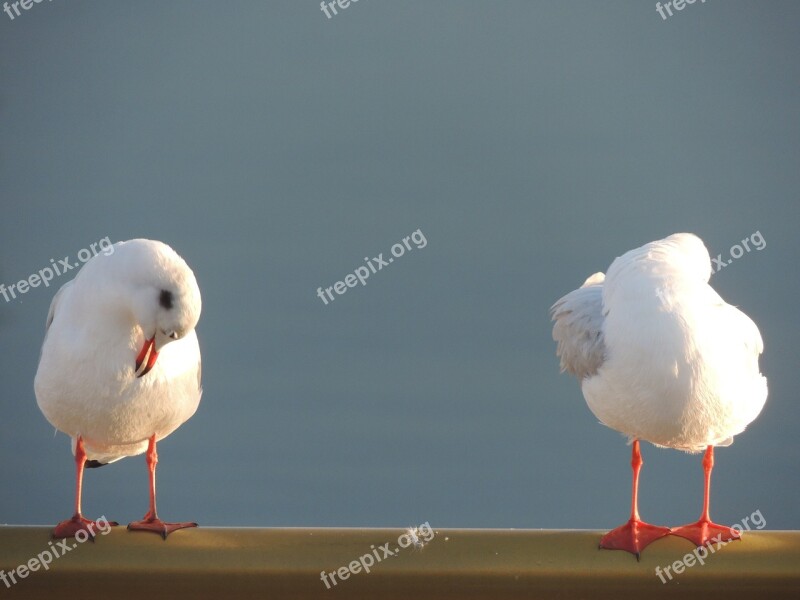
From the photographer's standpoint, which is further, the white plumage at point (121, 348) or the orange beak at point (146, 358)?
the orange beak at point (146, 358)

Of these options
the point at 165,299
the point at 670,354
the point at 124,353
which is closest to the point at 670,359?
the point at 670,354

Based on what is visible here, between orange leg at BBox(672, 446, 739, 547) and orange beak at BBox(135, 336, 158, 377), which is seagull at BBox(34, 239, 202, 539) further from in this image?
orange leg at BBox(672, 446, 739, 547)

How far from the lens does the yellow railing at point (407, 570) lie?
10.1 feet

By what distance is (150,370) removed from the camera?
11.9 ft

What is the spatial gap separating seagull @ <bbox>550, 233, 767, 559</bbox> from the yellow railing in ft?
0.61

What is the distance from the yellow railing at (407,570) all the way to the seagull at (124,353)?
0.19 meters

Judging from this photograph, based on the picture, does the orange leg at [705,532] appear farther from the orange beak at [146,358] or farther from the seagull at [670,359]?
the orange beak at [146,358]

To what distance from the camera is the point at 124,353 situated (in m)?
3.60

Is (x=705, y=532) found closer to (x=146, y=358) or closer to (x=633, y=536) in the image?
(x=633, y=536)

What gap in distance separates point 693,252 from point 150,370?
152 cm

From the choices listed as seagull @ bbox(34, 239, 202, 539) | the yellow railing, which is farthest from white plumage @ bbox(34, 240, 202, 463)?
the yellow railing

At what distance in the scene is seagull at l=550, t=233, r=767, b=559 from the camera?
11.3ft

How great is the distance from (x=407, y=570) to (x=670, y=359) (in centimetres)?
89

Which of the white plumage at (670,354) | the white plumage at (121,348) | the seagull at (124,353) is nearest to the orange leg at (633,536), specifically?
the white plumage at (670,354)
